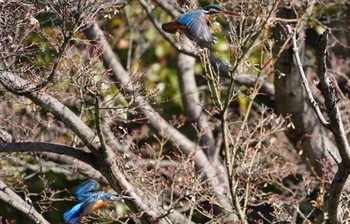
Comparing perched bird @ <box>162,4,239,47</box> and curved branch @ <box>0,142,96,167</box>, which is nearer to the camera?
curved branch @ <box>0,142,96,167</box>

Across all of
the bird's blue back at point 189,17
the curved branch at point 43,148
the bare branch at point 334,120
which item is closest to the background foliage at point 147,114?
the curved branch at point 43,148

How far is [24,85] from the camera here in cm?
385

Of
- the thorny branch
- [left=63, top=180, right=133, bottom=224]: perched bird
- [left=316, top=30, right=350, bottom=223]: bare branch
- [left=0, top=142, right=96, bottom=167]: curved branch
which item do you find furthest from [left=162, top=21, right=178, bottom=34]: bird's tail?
[left=316, top=30, right=350, bottom=223]: bare branch

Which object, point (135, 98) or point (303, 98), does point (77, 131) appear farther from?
point (303, 98)

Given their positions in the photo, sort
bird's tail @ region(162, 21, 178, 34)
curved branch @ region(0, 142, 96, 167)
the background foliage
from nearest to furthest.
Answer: the background foliage, curved branch @ region(0, 142, 96, 167), bird's tail @ region(162, 21, 178, 34)

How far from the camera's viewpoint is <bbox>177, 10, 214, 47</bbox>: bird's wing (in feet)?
14.3

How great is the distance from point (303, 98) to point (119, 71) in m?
1.50

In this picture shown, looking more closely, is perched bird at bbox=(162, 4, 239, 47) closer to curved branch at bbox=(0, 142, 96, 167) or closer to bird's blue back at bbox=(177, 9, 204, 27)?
bird's blue back at bbox=(177, 9, 204, 27)

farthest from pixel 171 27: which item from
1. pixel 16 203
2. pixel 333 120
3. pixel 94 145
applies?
pixel 333 120

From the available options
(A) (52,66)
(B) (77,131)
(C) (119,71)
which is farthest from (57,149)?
(C) (119,71)

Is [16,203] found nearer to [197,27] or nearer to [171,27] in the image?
[171,27]

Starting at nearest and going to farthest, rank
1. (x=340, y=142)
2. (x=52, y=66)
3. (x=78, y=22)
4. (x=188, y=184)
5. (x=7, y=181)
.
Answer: (x=340, y=142)
(x=78, y=22)
(x=52, y=66)
(x=188, y=184)
(x=7, y=181)

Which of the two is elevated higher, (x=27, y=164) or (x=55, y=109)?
(x=55, y=109)

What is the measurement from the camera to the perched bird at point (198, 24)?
14.3 feet
